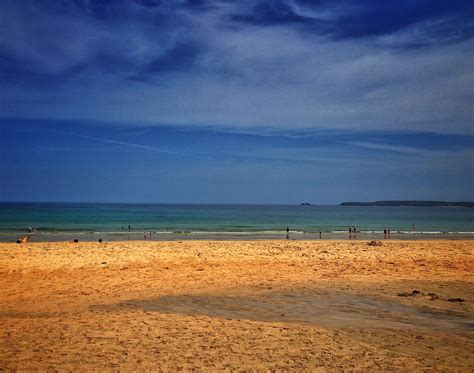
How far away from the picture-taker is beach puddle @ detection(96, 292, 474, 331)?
978cm

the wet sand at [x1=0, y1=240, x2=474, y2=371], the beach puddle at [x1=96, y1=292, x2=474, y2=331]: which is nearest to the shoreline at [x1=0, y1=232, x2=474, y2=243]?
the wet sand at [x1=0, y1=240, x2=474, y2=371]

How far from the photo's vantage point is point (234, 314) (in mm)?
10672

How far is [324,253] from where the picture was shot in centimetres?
2392

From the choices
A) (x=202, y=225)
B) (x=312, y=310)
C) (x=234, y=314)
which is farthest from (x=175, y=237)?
(x=312, y=310)

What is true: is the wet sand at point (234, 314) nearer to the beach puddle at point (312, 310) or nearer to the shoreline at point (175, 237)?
the beach puddle at point (312, 310)

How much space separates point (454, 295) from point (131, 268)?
1304 cm

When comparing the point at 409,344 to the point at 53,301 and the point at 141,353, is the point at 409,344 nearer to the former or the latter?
the point at 141,353

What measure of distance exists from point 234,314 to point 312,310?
2.23 m

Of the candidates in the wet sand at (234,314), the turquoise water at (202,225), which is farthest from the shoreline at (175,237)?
the wet sand at (234,314)

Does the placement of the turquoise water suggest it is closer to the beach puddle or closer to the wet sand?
the wet sand

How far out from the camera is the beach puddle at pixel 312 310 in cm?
978

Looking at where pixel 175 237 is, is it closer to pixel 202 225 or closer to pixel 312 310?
pixel 202 225

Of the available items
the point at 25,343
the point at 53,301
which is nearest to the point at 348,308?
the point at 25,343

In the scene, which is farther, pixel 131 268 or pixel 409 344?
pixel 131 268
